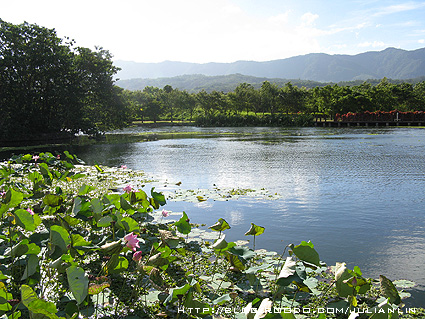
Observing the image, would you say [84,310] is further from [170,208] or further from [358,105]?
[358,105]

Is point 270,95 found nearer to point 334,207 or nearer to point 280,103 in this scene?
point 280,103

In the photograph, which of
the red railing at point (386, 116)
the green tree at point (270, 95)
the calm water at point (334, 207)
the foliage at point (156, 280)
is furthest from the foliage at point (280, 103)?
the foliage at point (156, 280)

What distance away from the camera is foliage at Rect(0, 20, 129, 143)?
26156mm

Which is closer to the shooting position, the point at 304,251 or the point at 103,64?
the point at 304,251

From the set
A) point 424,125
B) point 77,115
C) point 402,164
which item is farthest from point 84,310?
point 424,125

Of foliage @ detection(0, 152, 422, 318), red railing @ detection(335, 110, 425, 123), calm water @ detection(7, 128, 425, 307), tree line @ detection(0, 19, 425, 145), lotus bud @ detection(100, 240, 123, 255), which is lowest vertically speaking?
calm water @ detection(7, 128, 425, 307)

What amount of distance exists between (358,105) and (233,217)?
69.1 metres

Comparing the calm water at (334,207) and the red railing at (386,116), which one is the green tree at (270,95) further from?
the calm water at (334,207)

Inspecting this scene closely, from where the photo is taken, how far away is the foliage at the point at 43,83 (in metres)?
26.2

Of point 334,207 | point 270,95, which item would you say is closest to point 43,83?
point 334,207

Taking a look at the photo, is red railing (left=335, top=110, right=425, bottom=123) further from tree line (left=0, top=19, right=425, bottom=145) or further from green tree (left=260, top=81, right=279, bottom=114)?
tree line (left=0, top=19, right=425, bottom=145)

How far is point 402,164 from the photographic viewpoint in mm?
15445

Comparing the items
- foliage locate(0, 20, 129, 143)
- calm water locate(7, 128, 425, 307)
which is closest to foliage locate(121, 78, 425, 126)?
foliage locate(0, 20, 129, 143)

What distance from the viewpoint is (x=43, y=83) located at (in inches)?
1152
